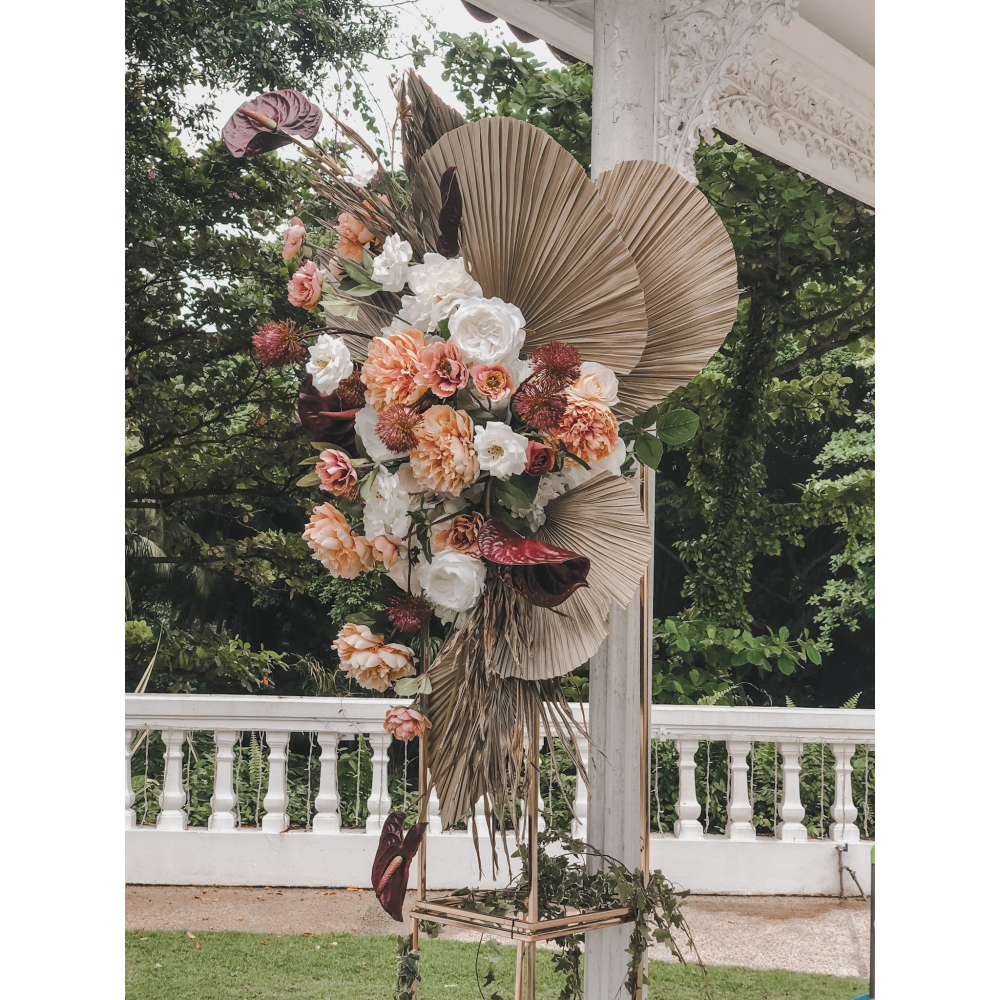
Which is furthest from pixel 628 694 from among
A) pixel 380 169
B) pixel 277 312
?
pixel 277 312

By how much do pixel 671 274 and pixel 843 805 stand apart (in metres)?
2.84

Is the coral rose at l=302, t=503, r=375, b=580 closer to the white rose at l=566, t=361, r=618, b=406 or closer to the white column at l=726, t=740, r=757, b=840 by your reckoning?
the white rose at l=566, t=361, r=618, b=406

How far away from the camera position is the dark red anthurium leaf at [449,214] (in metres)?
1.20

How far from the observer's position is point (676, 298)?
4.30ft

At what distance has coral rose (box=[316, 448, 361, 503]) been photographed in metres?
1.17

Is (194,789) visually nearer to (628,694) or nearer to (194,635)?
(194,635)

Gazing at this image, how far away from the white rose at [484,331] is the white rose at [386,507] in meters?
0.18

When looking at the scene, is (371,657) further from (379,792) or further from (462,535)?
(379,792)

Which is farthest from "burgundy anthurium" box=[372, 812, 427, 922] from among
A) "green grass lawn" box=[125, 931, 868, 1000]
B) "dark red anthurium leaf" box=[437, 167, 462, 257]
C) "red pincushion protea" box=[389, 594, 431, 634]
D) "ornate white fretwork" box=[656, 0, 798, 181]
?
"green grass lawn" box=[125, 931, 868, 1000]

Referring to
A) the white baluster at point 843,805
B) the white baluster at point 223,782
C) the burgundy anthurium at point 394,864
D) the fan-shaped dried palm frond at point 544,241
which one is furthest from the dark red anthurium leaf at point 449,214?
the white baluster at point 843,805

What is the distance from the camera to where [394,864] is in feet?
4.26

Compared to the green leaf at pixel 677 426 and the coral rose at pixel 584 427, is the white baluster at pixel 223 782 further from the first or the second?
the coral rose at pixel 584 427

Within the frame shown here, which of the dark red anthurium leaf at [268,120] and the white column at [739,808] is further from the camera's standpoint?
the white column at [739,808]

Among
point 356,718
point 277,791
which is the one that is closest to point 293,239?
point 356,718
